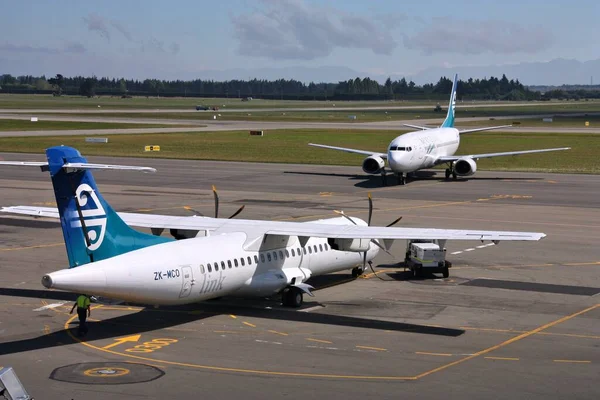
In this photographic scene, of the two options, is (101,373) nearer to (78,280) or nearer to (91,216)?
(78,280)

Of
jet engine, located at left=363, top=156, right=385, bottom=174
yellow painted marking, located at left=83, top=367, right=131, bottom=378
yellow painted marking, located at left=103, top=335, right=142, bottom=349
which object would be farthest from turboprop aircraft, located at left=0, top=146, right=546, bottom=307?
jet engine, located at left=363, top=156, right=385, bottom=174

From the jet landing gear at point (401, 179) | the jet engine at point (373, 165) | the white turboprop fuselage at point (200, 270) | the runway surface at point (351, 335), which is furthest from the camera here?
the jet engine at point (373, 165)

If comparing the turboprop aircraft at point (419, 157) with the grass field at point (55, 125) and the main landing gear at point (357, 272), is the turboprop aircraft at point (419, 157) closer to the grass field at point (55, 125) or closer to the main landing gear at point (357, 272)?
the main landing gear at point (357, 272)

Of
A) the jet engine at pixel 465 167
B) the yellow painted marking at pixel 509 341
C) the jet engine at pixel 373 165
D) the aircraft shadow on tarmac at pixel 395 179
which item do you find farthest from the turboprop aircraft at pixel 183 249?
the jet engine at pixel 465 167

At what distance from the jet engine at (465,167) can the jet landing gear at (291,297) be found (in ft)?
154

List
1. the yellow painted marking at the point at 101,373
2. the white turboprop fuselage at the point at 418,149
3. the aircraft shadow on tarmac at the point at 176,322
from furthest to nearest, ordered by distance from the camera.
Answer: the white turboprop fuselage at the point at 418,149, the aircraft shadow on tarmac at the point at 176,322, the yellow painted marking at the point at 101,373

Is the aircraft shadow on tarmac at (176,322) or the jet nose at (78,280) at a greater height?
the jet nose at (78,280)

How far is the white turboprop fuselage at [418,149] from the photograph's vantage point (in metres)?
73.4

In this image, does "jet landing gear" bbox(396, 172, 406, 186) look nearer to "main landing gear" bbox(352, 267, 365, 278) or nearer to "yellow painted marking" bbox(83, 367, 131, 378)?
"main landing gear" bbox(352, 267, 365, 278)

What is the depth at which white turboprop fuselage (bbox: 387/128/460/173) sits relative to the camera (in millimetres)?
73438

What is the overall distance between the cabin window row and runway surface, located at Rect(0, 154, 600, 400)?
1774mm

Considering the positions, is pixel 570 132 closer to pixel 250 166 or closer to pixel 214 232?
pixel 250 166

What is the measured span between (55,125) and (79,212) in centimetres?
12433

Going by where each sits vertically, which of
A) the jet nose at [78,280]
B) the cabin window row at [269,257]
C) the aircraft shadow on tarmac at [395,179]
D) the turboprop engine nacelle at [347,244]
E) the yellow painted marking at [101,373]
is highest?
the jet nose at [78,280]
